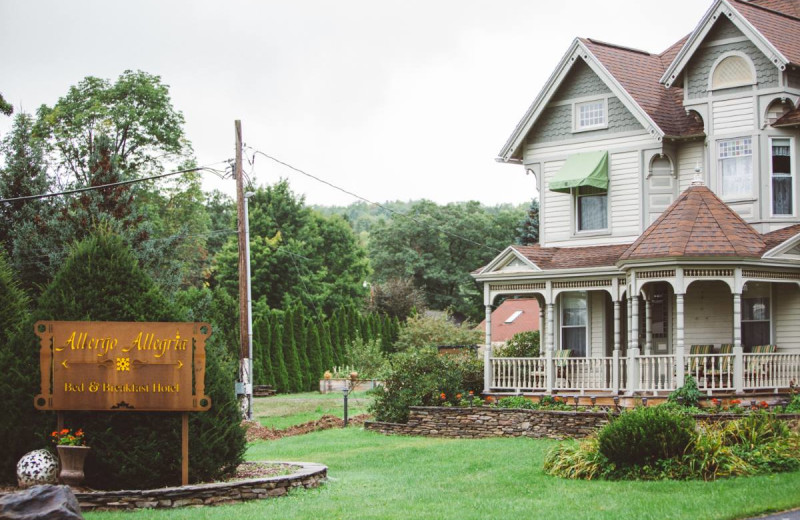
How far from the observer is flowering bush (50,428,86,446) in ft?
44.5

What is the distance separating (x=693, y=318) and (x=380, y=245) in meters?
53.1

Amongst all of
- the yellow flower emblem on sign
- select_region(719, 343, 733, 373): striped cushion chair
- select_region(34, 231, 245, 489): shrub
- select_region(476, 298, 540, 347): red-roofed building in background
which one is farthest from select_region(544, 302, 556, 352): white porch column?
select_region(476, 298, 540, 347): red-roofed building in background

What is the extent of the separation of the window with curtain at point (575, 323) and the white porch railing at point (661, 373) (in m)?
1.38

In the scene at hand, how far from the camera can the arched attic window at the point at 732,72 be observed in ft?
77.9

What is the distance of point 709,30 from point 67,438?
17644mm

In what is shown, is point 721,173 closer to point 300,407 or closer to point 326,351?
point 300,407

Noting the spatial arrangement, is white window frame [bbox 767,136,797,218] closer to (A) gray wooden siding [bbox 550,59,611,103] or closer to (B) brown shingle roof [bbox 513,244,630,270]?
(B) brown shingle roof [bbox 513,244,630,270]

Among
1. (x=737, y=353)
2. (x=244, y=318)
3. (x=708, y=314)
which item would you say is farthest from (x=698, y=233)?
(x=244, y=318)

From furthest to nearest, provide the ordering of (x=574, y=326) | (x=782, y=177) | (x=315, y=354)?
(x=315, y=354), (x=574, y=326), (x=782, y=177)

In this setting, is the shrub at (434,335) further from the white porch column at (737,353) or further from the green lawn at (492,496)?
the green lawn at (492,496)

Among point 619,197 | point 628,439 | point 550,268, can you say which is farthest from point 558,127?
point 628,439

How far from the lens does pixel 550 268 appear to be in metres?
25.1

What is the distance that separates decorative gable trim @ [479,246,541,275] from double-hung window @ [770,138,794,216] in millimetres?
5942

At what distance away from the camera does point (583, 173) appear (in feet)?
84.4
